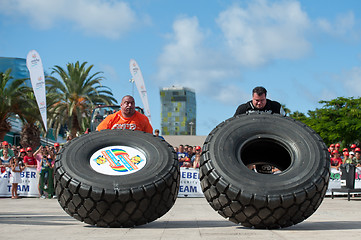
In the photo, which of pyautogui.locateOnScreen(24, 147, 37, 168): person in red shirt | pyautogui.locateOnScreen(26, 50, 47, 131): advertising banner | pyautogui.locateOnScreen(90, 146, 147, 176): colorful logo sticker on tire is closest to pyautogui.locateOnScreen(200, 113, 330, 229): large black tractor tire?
pyautogui.locateOnScreen(90, 146, 147, 176): colorful logo sticker on tire

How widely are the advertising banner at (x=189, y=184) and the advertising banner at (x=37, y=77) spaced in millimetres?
11103

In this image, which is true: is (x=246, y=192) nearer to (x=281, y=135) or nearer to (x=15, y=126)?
(x=281, y=135)

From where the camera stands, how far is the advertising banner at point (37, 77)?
2645cm

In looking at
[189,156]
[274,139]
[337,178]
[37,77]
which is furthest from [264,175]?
[37,77]

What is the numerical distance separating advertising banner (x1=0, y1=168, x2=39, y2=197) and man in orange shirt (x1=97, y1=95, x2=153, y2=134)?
37.7 feet

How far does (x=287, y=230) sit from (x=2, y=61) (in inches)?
3687

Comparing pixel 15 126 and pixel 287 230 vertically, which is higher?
pixel 15 126

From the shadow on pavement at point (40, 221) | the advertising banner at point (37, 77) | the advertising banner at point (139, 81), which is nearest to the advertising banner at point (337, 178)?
the shadow on pavement at point (40, 221)

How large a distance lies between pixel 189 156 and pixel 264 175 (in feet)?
44.6

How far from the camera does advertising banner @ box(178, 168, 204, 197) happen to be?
17672mm

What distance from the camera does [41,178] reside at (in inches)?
677

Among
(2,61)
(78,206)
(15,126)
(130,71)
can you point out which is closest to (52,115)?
(130,71)

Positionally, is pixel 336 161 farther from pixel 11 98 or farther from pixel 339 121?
pixel 339 121

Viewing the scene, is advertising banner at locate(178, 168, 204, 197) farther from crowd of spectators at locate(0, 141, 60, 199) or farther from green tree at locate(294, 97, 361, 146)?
green tree at locate(294, 97, 361, 146)
